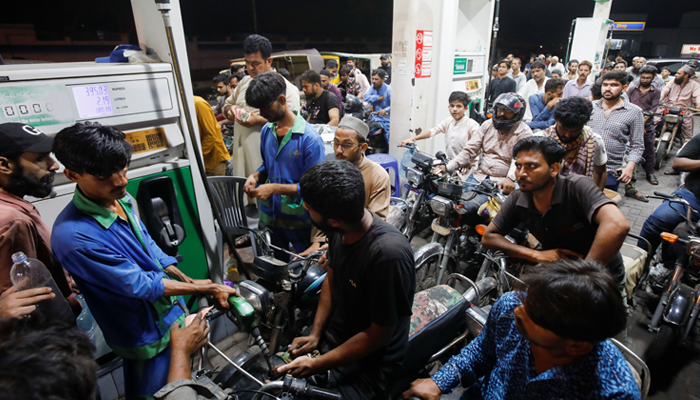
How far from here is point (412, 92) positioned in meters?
5.85

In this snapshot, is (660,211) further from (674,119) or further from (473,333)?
(674,119)

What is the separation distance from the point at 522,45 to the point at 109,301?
33836 millimetres

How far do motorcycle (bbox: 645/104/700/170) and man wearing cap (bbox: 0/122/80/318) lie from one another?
892 cm

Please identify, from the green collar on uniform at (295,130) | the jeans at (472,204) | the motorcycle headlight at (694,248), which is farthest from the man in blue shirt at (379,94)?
the motorcycle headlight at (694,248)

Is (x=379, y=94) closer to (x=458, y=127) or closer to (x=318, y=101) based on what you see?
(x=318, y=101)

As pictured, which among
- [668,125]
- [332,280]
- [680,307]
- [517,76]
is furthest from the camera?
[517,76]

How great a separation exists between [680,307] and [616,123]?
245 cm

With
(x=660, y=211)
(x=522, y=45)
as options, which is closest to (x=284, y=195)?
(x=660, y=211)

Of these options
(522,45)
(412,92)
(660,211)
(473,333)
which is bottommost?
(473,333)

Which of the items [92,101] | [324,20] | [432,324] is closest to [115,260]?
[92,101]

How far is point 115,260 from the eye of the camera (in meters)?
1.61

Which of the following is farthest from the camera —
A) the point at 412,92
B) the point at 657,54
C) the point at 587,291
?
the point at 657,54

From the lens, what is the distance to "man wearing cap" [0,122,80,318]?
1.63 metres

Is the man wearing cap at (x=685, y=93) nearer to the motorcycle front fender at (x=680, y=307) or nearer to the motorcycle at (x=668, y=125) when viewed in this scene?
the motorcycle at (x=668, y=125)
